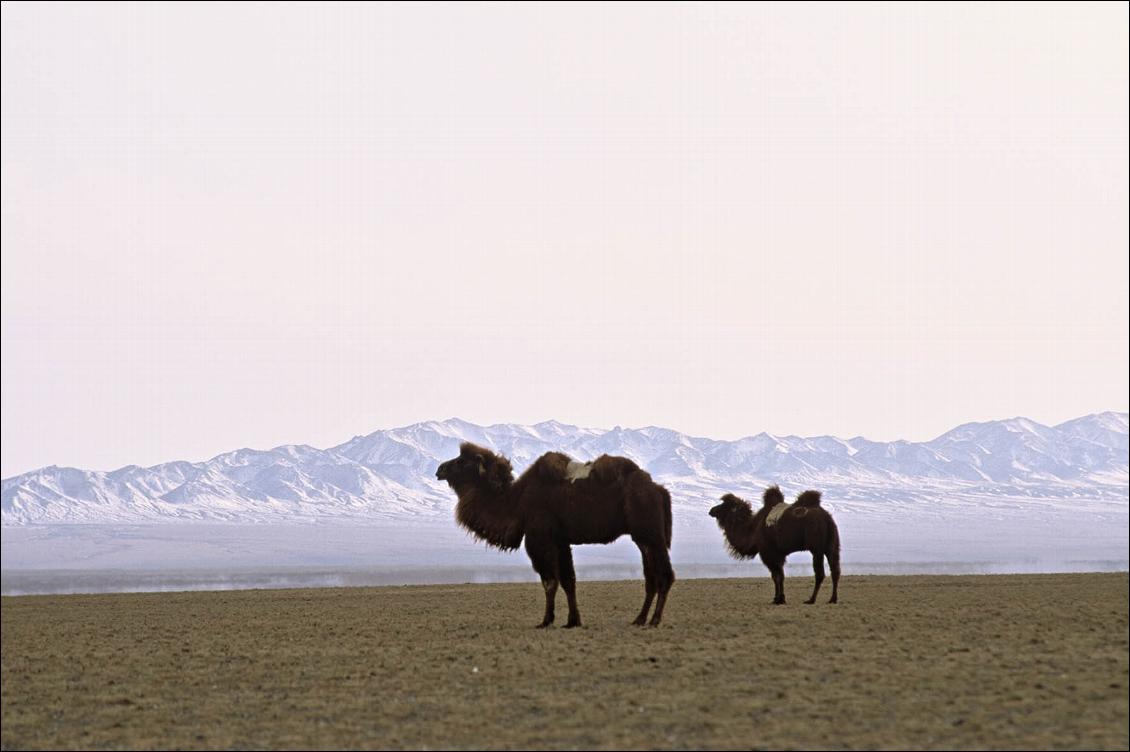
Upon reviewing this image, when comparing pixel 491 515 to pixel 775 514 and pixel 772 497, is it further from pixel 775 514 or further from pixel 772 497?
pixel 772 497

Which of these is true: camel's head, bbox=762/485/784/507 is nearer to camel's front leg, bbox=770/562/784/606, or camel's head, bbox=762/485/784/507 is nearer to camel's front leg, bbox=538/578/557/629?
camel's front leg, bbox=770/562/784/606

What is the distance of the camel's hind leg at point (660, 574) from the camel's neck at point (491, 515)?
8.71ft

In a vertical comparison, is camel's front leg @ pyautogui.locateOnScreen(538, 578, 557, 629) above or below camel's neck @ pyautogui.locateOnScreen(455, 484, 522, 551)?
below

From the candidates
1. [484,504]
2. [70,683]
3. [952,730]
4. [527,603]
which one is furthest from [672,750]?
[527,603]

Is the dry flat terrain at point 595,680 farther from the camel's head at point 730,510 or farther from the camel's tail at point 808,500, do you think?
the camel's head at point 730,510

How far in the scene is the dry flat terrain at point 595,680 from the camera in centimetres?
1309

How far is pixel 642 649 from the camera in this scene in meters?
19.4

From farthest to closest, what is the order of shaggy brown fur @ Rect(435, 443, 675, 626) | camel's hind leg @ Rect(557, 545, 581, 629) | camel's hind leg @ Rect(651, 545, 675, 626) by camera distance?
camel's hind leg @ Rect(557, 545, 581, 629) → shaggy brown fur @ Rect(435, 443, 675, 626) → camel's hind leg @ Rect(651, 545, 675, 626)

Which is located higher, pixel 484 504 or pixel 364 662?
pixel 484 504

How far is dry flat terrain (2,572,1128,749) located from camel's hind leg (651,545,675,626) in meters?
0.35

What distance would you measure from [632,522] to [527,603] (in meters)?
10.6

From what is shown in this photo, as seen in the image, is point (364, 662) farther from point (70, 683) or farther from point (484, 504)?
point (484, 504)

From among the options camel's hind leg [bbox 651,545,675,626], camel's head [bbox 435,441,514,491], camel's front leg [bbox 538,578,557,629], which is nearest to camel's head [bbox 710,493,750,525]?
camel's head [bbox 435,441,514,491]

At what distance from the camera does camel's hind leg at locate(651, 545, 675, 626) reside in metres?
23.4
